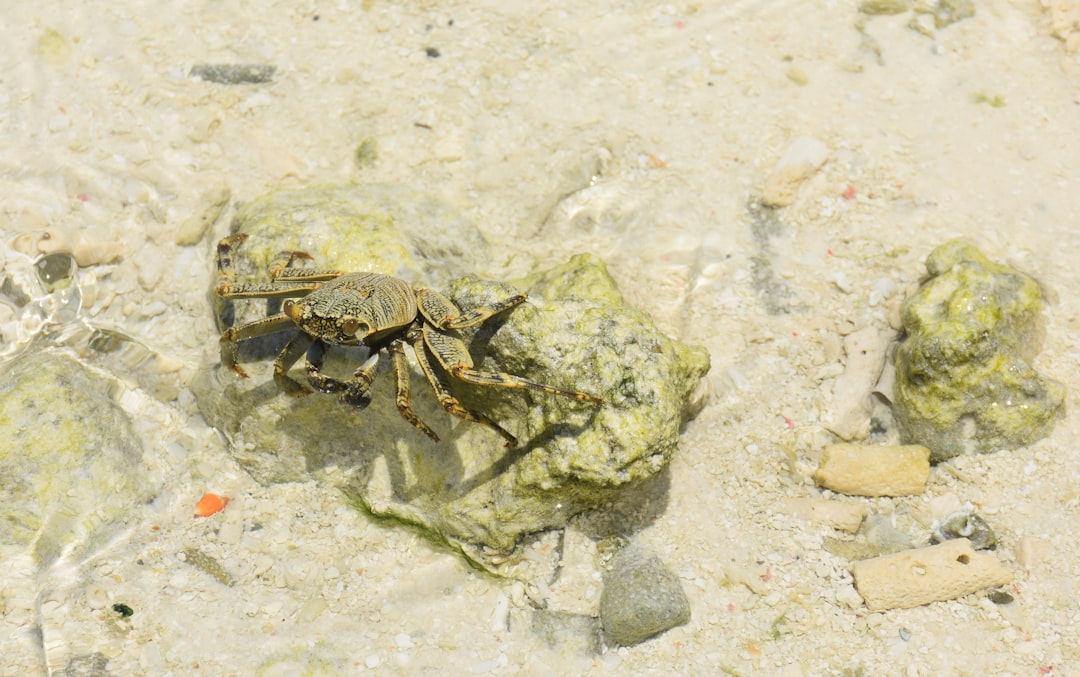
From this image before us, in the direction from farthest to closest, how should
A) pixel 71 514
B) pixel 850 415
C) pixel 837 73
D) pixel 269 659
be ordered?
pixel 837 73
pixel 850 415
pixel 71 514
pixel 269 659

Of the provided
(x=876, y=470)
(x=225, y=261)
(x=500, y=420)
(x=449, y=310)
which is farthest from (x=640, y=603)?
(x=225, y=261)

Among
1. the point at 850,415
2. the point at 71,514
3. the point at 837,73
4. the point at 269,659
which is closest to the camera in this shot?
the point at 269,659

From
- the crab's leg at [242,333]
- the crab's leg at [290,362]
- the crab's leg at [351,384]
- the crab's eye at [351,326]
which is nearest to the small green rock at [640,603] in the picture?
the crab's leg at [351,384]

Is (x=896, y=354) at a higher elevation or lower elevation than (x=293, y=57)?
lower

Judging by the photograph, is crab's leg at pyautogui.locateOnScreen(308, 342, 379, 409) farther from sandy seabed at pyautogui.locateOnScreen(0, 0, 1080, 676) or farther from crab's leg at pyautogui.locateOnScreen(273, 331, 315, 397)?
sandy seabed at pyautogui.locateOnScreen(0, 0, 1080, 676)

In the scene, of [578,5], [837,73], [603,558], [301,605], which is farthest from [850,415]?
[578,5]

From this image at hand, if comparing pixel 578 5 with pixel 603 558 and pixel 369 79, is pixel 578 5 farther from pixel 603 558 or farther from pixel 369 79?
pixel 603 558

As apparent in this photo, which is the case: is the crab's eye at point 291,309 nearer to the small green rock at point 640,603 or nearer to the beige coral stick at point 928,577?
the small green rock at point 640,603

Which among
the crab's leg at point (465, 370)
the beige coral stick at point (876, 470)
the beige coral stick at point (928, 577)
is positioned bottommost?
the beige coral stick at point (928, 577)
